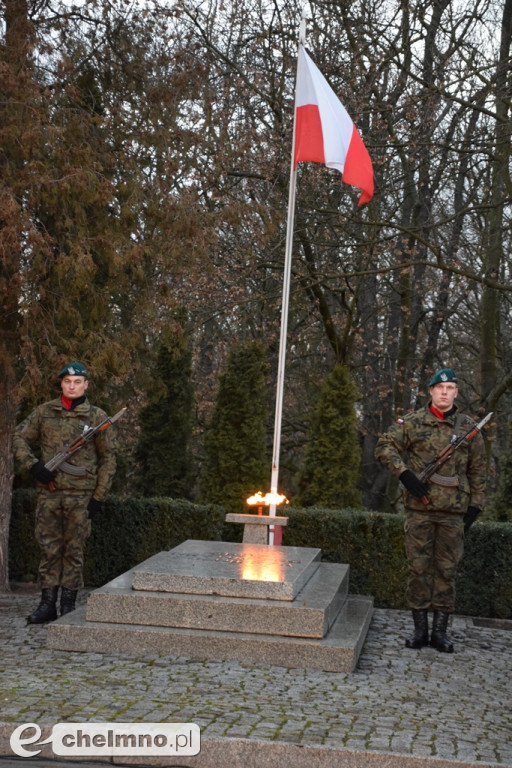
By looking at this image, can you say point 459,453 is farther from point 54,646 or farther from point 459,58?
point 459,58

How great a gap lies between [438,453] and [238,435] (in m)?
4.71

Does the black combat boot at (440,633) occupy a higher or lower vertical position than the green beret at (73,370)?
lower

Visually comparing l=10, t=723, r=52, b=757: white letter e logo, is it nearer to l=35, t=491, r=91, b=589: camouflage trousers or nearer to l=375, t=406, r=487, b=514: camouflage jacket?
l=35, t=491, r=91, b=589: camouflage trousers

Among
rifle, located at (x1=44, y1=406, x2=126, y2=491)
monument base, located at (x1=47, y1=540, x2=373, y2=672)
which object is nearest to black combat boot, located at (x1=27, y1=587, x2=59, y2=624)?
monument base, located at (x1=47, y1=540, x2=373, y2=672)

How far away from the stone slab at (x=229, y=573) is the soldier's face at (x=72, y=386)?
1.48 m

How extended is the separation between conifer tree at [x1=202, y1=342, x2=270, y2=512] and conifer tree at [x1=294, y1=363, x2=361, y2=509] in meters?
0.61

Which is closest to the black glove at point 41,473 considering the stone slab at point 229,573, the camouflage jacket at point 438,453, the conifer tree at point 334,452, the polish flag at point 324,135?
the stone slab at point 229,573

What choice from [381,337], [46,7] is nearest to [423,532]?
[46,7]

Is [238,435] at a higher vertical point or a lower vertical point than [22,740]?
higher

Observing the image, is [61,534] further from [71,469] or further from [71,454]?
[71,454]

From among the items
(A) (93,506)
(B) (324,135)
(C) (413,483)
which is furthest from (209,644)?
(B) (324,135)

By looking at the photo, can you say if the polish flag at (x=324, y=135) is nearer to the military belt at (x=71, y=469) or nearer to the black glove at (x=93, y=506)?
the military belt at (x=71, y=469)

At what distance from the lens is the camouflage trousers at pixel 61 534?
302 inches

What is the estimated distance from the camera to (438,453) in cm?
737
